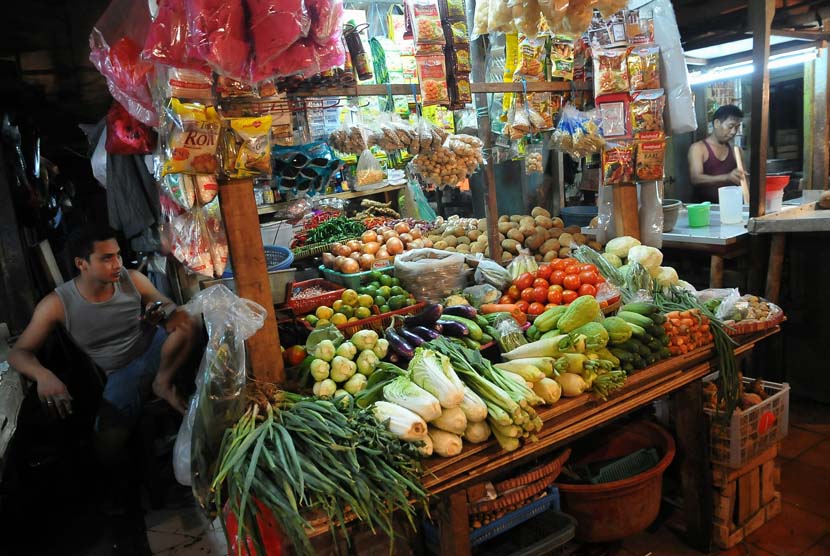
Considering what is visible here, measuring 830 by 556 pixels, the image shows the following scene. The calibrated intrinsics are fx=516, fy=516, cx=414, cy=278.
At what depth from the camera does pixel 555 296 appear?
3.12 metres

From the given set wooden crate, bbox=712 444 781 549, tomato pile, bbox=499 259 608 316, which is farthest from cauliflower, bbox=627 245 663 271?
wooden crate, bbox=712 444 781 549

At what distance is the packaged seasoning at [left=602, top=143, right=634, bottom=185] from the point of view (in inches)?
136

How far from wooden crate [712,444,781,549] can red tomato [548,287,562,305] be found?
4.19 ft

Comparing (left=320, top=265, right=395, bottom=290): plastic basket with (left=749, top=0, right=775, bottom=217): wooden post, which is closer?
(left=320, top=265, right=395, bottom=290): plastic basket

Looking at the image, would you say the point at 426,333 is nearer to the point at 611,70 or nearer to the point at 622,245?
the point at 622,245

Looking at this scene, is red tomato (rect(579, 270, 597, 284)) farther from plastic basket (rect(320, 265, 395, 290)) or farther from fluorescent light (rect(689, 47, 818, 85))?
fluorescent light (rect(689, 47, 818, 85))

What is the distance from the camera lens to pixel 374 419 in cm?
210

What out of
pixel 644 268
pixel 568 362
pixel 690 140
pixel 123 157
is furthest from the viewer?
pixel 690 140

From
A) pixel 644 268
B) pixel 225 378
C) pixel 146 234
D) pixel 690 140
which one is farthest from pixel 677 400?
pixel 690 140

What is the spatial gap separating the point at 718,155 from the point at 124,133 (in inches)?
231

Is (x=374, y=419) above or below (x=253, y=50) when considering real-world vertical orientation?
below

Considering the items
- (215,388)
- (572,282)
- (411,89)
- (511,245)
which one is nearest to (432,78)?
(411,89)

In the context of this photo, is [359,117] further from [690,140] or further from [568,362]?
[690,140]

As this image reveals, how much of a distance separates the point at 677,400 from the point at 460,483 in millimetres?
1535
